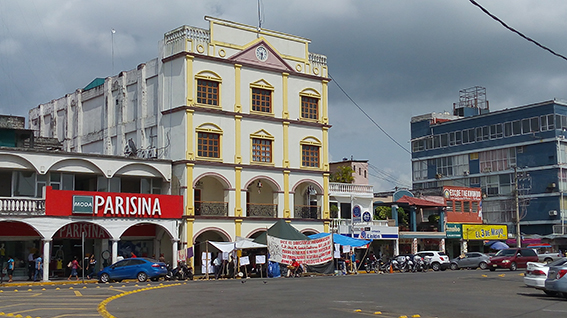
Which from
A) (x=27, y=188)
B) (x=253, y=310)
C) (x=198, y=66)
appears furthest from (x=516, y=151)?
(x=253, y=310)

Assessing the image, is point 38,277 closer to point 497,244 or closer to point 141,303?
point 141,303

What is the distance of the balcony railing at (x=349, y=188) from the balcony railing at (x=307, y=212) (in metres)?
3.77

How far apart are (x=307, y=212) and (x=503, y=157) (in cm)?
3572

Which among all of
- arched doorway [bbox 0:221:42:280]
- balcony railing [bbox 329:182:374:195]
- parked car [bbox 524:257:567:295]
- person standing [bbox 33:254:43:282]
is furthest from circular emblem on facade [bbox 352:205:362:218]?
parked car [bbox 524:257:567:295]

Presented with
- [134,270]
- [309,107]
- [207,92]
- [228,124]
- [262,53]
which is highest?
[262,53]

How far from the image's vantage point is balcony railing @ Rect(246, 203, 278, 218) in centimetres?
4962

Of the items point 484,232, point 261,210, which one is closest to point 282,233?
point 261,210

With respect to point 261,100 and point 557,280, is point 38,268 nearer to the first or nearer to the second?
point 261,100

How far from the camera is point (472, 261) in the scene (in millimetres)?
54438

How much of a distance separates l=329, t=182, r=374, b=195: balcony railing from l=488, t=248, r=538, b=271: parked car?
13970mm

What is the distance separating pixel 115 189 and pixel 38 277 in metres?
8.32

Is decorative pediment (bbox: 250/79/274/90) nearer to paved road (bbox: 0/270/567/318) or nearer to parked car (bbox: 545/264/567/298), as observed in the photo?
paved road (bbox: 0/270/567/318)

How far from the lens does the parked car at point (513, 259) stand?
47.2 m

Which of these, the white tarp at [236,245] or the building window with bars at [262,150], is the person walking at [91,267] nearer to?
the white tarp at [236,245]
